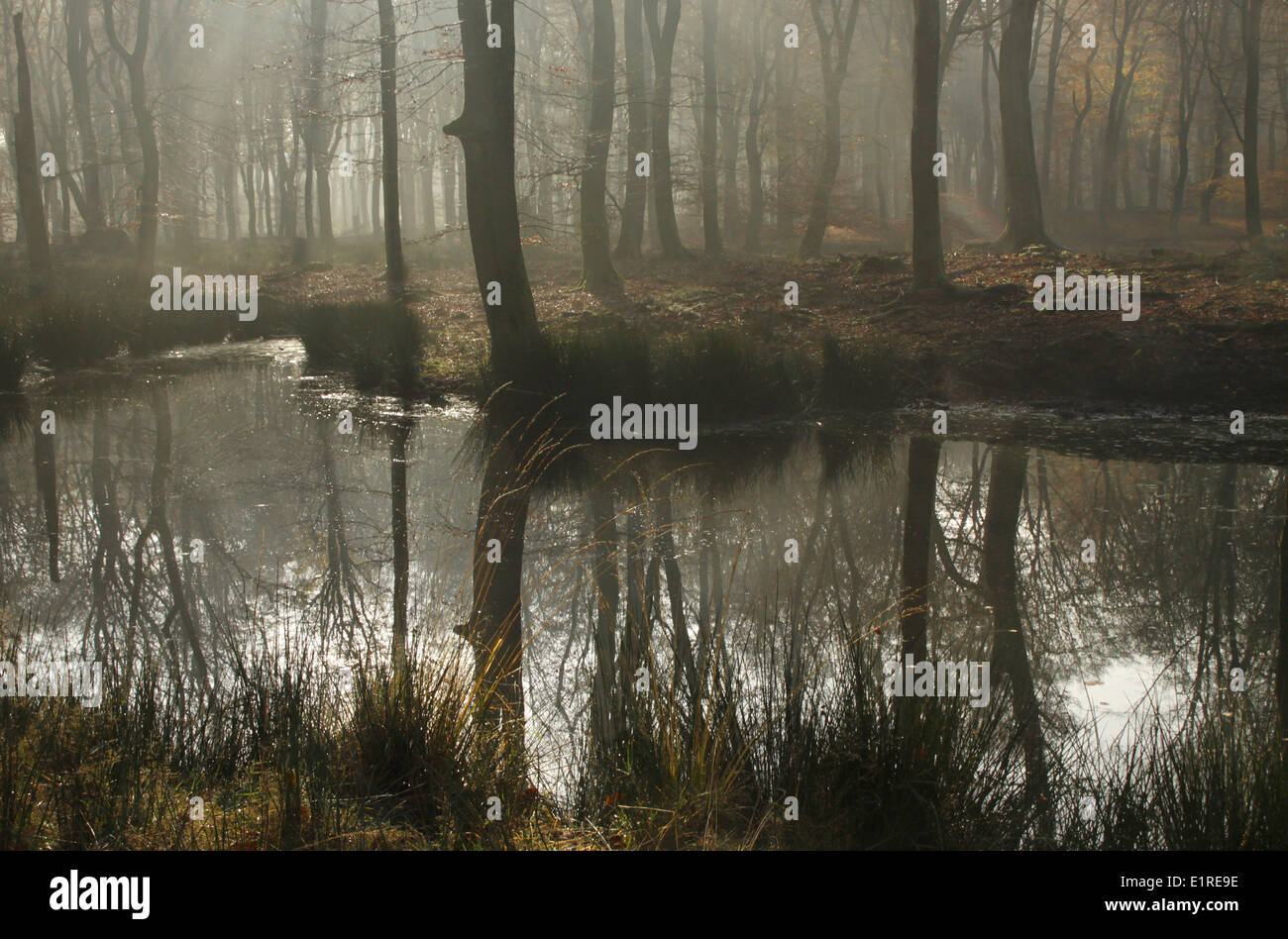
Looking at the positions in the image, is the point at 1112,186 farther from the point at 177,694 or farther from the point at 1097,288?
the point at 177,694

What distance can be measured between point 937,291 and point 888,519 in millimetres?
7887

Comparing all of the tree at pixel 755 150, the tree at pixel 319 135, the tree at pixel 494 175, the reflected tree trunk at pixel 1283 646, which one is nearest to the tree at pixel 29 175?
the tree at pixel 319 135

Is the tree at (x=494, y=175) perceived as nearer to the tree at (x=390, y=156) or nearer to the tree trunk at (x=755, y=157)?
the tree at (x=390, y=156)

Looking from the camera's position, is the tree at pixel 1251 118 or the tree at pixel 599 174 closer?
the tree at pixel 599 174

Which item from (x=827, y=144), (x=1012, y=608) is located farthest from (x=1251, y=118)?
(x=1012, y=608)

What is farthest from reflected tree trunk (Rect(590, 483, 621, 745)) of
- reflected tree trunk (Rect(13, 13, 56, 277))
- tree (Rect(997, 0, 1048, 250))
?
reflected tree trunk (Rect(13, 13, 56, 277))

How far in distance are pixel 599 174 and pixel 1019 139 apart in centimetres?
688

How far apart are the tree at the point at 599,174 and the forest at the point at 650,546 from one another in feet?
0.33

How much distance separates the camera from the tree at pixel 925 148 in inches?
550

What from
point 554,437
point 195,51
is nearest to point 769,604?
point 554,437

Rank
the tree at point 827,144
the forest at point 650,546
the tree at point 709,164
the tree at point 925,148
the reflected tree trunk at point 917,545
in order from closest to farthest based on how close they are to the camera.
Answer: the forest at point 650,546
the reflected tree trunk at point 917,545
the tree at point 925,148
the tree at point 827,144
the tree at point 709,164

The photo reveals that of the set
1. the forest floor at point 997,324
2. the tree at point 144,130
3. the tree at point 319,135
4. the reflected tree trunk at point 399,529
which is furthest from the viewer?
the tree at point 319,135

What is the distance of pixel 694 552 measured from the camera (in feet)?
19.6
